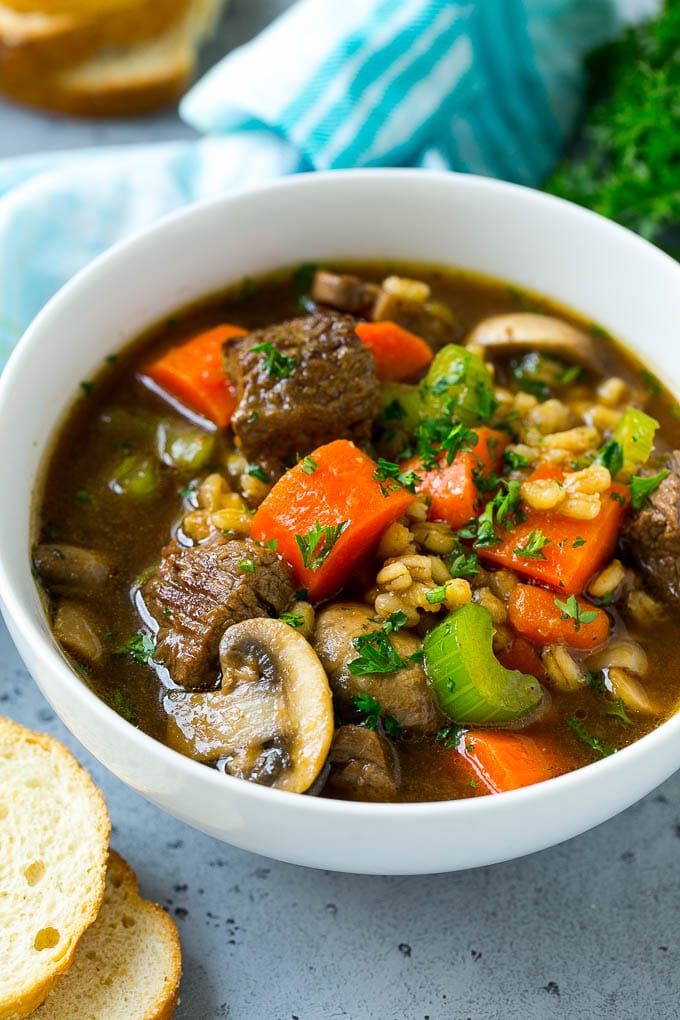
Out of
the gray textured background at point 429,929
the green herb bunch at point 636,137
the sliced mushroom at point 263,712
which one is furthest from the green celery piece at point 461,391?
the green herb bunch at point 636,137

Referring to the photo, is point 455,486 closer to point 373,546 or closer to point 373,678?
point 373,546

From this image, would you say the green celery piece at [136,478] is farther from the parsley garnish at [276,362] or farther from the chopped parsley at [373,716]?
the chopped parsley at [373,716]

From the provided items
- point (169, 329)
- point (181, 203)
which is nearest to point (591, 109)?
point (181, 203)

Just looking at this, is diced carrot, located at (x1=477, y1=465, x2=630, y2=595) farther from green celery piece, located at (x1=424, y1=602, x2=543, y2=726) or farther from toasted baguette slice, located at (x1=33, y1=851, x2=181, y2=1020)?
toasted baguette slice, located at (x1=33, y1=851, x2=181, y2=1020)

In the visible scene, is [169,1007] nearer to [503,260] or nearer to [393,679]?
[393,679]

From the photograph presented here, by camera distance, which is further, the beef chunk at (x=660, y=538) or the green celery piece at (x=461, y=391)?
the green celery piece at (x=461, y=391)

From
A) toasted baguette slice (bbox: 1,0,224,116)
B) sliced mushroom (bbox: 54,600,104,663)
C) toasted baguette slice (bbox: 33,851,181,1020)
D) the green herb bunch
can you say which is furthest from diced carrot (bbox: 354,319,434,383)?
toasted baguette slice (bbox: 1,0,224,116)

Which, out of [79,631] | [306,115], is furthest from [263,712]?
[306,115]

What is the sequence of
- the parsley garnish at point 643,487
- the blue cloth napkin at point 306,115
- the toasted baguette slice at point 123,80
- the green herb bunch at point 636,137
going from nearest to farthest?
1. the parsley garnish at point 643,487
2. the blue cloth napkin at point 306,115
3. the green herb bunch at point 636,137
4. the toasted baguette slice at point 123,80
